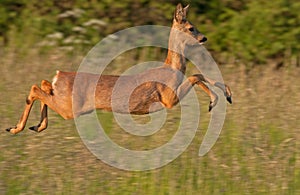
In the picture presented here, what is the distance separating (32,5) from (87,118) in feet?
11.5


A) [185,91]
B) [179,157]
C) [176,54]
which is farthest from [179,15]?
[179,157]

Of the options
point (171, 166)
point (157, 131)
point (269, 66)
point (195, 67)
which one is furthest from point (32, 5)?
point (171, 166)

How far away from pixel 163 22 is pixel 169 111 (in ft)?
9.85

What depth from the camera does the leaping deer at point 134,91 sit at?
5663 millimetres

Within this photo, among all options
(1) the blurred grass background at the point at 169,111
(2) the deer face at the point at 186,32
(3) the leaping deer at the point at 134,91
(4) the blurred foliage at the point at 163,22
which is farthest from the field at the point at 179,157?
(4) the blurred foliage at the point at 163,22

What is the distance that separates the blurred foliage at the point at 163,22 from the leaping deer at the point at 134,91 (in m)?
4.45

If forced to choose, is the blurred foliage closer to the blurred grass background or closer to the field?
the blurred grass background

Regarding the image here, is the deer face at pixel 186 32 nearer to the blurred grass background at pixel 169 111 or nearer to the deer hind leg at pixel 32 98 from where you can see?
the deer hind leg at pixel 32 98

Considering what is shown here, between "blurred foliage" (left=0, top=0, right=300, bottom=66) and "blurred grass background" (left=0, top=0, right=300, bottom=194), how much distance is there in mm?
14

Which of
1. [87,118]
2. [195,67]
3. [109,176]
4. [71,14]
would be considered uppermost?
[71,14]

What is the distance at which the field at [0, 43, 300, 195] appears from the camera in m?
6.41

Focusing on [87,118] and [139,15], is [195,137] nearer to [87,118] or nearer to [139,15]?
[87,118]

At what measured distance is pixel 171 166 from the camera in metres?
6.73

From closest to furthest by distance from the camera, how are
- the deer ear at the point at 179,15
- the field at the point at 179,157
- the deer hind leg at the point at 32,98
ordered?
the deer hind leg at the point at 32,98, the deer ear at the point at 179,15, the field at the point at 179,157
